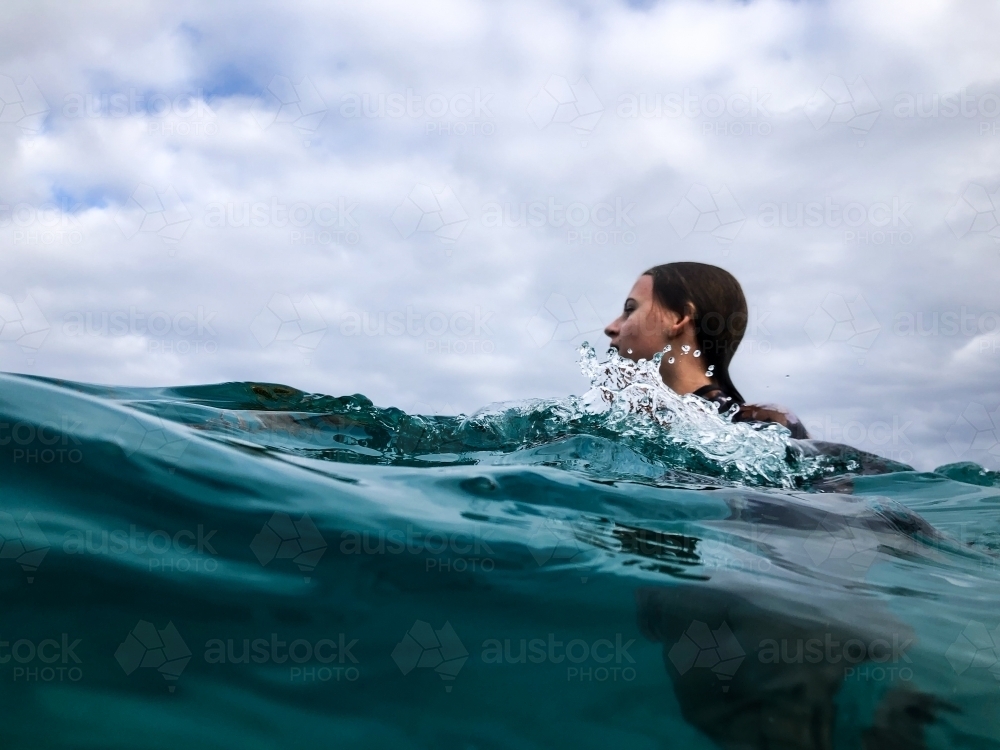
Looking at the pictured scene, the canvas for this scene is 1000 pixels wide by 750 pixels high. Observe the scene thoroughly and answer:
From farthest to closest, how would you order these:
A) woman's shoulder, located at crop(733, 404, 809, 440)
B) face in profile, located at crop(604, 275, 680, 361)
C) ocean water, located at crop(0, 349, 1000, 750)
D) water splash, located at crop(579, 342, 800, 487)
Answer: face in profile, located at crop(604, 275, 680, 361), woman's shoulder, located at crop(733, 404, 809, 440), water splash, located at crop(579, 342, 800, 487), ocean water, located at crop(0, 349, 1000, 750)

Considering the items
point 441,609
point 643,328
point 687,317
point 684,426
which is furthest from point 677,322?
point 441,609

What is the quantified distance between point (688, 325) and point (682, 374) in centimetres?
33

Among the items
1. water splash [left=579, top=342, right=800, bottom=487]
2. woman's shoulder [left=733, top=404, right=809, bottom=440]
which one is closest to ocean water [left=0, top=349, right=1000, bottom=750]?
water splash [left=579, top=342, right=800, bottom=487]

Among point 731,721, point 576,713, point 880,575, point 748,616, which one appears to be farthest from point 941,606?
point 576,713

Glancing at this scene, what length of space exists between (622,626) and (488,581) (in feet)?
1.18

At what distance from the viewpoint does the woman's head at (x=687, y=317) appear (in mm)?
4973

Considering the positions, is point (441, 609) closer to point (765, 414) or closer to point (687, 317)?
point (765, 414)

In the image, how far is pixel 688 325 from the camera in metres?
5.02

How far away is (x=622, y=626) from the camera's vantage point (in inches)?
75.5

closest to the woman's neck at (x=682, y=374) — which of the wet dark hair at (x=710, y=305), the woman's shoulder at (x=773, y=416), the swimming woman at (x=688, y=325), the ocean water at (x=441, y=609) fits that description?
the swimming woman at (x=688, y=325)

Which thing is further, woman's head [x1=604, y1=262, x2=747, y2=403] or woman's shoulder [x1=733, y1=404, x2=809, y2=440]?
woman's head [x1=604, y1=262, x2=747, y2=403]

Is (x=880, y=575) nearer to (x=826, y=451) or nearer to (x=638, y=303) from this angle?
(x=826, y=451)

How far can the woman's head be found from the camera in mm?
4973

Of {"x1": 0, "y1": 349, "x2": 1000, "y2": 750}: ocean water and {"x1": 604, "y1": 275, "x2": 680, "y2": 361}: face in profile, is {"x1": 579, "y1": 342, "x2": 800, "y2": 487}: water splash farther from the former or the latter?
{"x1": 0, "y1": 349, "x2": 1000, "y2": 750}: ocean water
